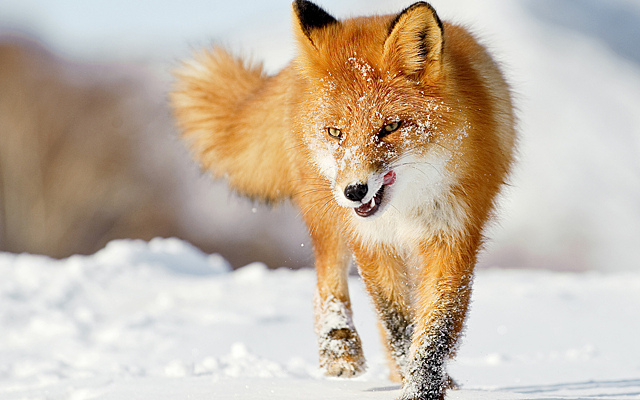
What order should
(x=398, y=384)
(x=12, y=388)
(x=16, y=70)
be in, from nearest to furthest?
(x=398, y=384) → (x=12, y=388) → (x=16, y=70)

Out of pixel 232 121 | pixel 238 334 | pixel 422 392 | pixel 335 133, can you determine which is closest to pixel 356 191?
pixel 335 133

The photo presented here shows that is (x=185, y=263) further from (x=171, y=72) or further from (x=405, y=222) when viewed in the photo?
(x=405, y=222)

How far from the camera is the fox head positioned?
3643 millimetres

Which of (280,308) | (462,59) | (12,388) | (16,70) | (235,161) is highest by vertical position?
(462,59)

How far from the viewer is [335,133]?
3855 millimetres

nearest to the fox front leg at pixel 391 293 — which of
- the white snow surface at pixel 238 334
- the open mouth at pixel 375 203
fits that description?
the white snow surface at pixel 238 334

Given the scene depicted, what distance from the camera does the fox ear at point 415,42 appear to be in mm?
3770

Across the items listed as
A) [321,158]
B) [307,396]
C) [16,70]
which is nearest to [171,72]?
[321,158]

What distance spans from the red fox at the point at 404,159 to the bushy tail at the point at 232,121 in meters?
0.60

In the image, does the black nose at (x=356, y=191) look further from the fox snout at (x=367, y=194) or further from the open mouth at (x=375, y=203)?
the open mouth at (x=375, y=203)

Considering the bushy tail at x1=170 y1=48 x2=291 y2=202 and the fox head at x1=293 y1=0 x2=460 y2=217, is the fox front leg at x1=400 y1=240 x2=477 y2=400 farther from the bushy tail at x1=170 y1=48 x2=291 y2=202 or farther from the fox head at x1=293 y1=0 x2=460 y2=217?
the bushy tail at x1=170 y1=48 x2=291 y2=202

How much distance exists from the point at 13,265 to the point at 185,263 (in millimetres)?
2291

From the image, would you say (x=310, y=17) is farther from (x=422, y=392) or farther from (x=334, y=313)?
(x=422, y=392)

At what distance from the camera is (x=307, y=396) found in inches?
154
